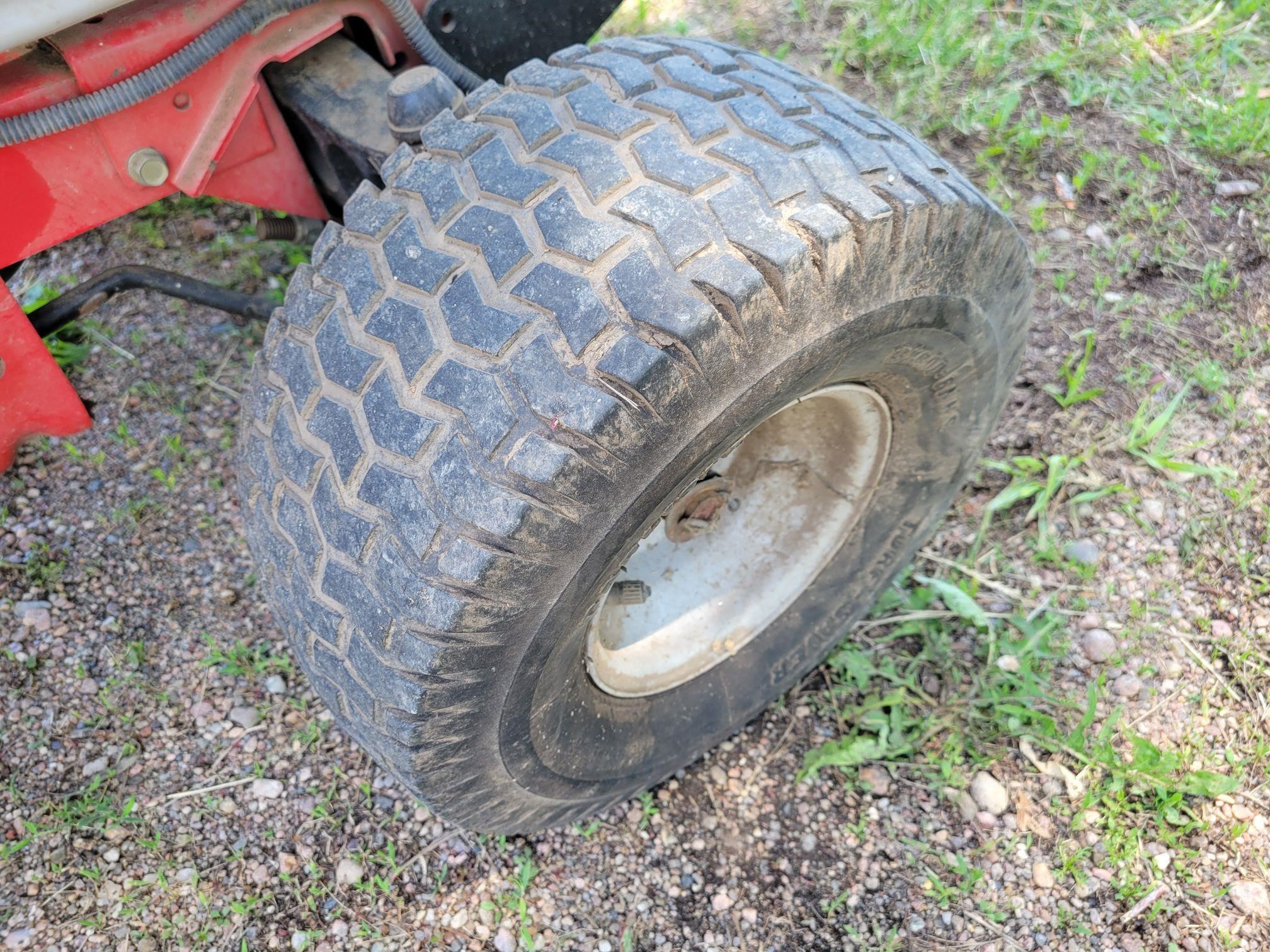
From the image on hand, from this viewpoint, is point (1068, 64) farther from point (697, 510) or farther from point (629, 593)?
point (629, 593)

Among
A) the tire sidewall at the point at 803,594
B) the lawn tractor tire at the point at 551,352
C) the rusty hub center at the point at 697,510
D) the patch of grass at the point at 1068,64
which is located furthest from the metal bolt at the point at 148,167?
the patch of grass at the point at 1068,64

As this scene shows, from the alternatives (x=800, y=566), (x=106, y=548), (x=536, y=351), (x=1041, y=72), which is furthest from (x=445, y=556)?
(x=1041, y=72)

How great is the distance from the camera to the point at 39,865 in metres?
1.99

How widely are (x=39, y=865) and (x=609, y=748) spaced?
117 cm

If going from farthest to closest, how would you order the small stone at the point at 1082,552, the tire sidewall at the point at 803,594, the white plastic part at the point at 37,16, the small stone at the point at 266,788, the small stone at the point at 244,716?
the small stone at the point at 1082,552, the small stone at the point at 244,716, the small stone at the point at 266,788, the tire sidewall at the point at 803,594, the white plastic part at the point at 37,16

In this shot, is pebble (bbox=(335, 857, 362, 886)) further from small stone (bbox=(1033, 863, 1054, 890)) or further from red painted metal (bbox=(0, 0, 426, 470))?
small stone (bbox=(1033, 863, 1054, 890))

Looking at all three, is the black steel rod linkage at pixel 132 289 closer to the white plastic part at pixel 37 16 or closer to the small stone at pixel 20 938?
the white plastic part at pixel 37 16

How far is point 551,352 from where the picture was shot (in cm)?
133

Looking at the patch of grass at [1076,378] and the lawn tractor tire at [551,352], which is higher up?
the lawn tractor tire at [551,352]

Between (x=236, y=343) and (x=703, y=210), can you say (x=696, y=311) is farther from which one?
(x=236, y=343)

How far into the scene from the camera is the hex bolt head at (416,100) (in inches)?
64.5

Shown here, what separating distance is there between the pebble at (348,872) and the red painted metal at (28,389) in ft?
3.31

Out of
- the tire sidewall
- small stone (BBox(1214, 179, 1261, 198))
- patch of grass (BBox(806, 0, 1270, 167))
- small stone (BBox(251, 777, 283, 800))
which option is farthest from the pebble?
small stone (BBox(1214, 179, 1261, 198))

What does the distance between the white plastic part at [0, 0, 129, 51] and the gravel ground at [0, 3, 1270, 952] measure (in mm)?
1436
